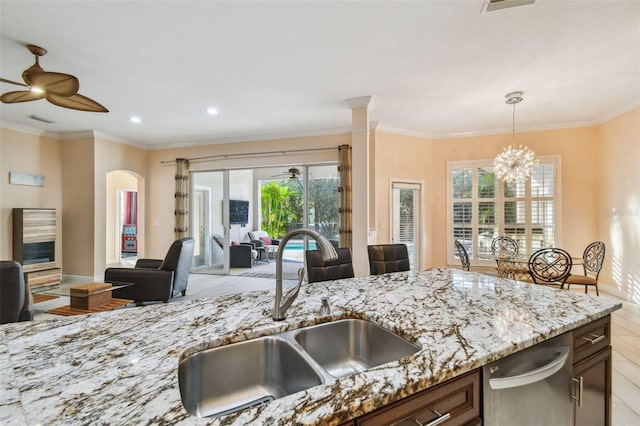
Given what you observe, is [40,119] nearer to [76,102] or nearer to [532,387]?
[76,102]

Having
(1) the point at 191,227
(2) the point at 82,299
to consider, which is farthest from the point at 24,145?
(2) the point at 82,299

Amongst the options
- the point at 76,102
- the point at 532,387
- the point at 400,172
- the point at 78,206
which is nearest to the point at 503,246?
the point at 400,172

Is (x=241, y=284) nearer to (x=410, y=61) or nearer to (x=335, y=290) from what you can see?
(x=335, y=290)

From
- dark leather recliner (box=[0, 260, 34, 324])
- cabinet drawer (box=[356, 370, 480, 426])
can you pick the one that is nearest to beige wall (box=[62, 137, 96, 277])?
dark leather recliner (box=[0, 260, 34, 324])

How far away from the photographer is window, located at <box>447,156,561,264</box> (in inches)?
210

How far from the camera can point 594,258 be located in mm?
4273

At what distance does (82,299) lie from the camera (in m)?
3.18

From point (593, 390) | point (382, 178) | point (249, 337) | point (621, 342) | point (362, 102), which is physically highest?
point (362, 102)

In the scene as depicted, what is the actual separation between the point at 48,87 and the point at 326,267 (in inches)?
122

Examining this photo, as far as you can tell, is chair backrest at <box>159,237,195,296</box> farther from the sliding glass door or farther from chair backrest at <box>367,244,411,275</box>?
chair backrest at <box>367,244,411,275</box>

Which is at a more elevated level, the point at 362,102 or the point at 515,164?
the point at 362,102

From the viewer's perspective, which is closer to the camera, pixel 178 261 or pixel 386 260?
pixel 386 260

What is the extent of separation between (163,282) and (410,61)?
4.10 metres

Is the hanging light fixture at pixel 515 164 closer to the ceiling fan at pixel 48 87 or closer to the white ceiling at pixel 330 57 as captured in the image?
the white ceiling at pixel 330 57
